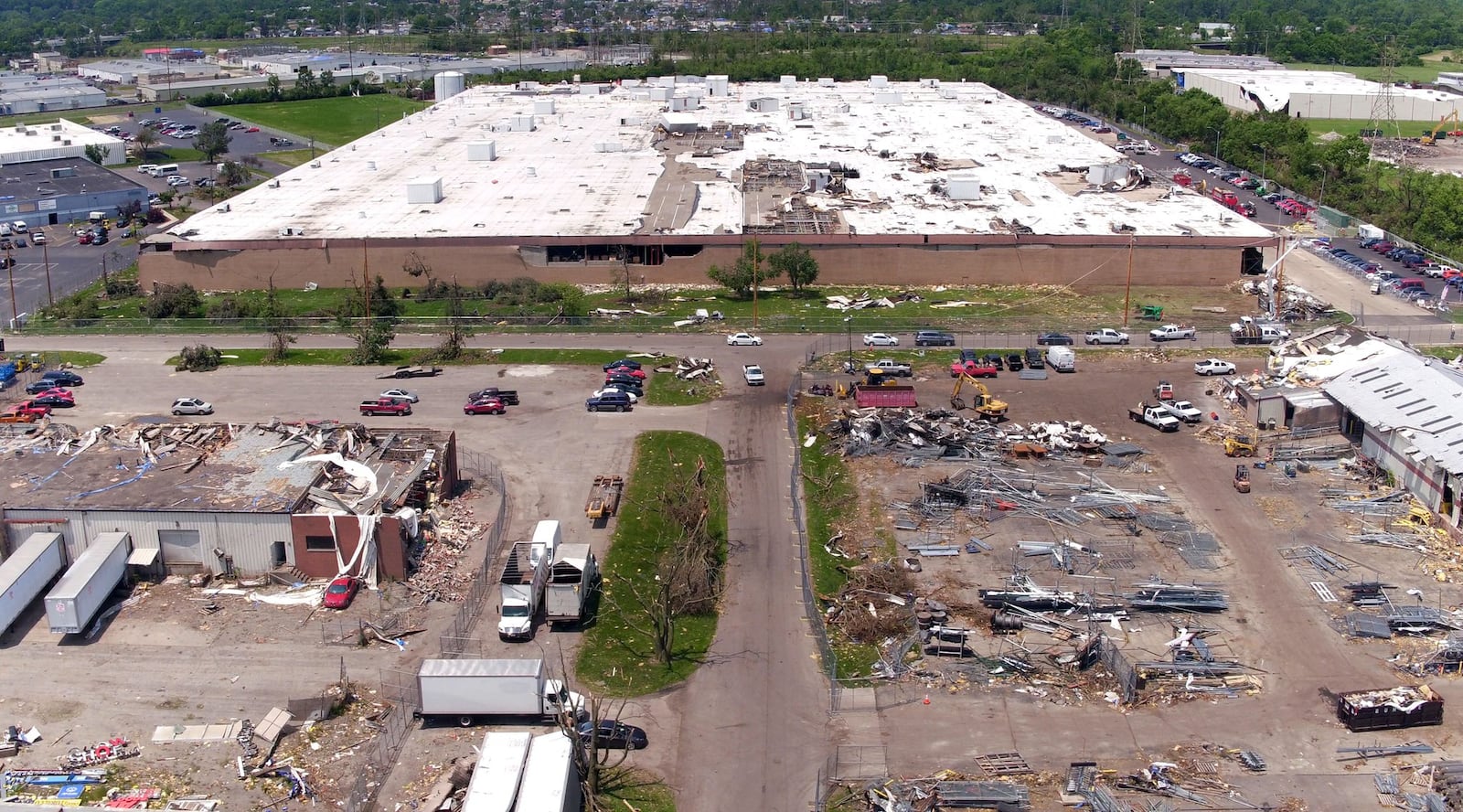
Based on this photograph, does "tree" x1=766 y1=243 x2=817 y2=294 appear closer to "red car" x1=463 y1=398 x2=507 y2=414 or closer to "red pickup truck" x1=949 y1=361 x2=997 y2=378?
"red pickup truck" x1=949 y1=361 x2=997 y2=378

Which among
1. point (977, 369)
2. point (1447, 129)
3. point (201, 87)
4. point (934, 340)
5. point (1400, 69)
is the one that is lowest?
point (977, 369)

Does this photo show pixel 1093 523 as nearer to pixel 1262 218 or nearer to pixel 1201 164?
pixel 1262 218

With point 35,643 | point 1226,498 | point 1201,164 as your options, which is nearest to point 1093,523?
point 1226,498

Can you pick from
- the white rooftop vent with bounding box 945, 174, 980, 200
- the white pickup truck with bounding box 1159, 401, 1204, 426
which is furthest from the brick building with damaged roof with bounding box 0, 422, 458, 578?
the white rooftop vent with bounding box 945, 174, 980, 200

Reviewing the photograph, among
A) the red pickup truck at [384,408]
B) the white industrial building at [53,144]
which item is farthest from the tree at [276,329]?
the white industrial building at [53,144]

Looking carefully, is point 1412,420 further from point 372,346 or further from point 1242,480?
point 372,346

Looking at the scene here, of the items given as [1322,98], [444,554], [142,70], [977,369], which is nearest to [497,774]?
[444,554]
